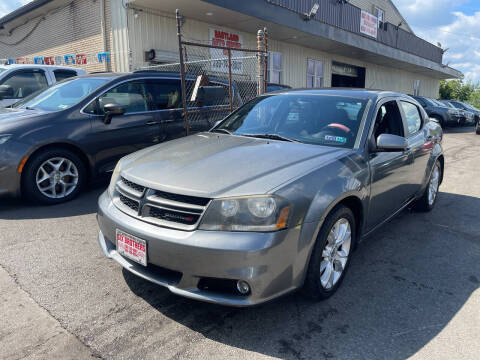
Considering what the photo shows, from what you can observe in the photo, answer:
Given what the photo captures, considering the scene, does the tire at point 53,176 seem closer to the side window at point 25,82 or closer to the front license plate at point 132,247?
the front license plate at point 132,247

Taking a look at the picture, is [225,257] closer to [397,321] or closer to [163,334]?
[163,334]

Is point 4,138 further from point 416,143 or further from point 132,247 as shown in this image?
point 416,143

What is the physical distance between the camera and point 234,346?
2246 mm

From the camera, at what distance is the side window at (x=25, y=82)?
284 inches

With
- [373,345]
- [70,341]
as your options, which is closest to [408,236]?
[373,345]

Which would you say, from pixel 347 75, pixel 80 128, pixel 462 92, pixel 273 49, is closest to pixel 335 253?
pixel 80 128

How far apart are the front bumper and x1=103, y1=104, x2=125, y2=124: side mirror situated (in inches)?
122

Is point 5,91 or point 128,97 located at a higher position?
point 5,91

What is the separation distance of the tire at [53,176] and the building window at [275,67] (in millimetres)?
10897

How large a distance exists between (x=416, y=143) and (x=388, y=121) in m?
0.59

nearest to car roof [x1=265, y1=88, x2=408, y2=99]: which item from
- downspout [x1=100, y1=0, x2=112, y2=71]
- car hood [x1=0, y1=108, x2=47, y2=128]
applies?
car hood [x1=0, y1=108, x2=47, y2=128]

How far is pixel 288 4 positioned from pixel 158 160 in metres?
11.2

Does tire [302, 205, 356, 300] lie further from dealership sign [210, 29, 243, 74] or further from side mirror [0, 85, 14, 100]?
dealership sign [210, 29, 243, 74]

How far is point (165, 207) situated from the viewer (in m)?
2.37
